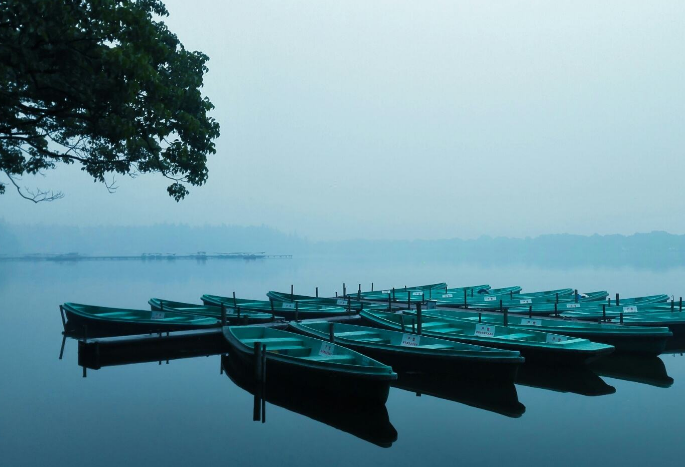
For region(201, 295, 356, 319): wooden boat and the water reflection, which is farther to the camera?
region(201, 295, 356, 319): wooden boat

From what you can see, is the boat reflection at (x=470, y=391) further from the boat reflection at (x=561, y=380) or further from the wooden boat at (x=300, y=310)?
the wooden boat at (x=300, y=310)

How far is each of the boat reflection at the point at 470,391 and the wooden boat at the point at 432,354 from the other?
57cm

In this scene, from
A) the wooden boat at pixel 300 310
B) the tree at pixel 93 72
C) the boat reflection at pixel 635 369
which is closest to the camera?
the tree at pixel 93 72

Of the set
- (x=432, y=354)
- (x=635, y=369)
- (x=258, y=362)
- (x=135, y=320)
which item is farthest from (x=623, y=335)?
(x=135, y=320)

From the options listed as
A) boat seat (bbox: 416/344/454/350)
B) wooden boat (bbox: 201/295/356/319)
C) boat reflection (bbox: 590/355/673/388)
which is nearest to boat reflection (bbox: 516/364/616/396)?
boat reflection (bbox: 590/355/673/388)

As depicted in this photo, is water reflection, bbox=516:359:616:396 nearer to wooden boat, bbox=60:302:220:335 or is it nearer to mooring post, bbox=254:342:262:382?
mooring post, bbox=254:342:262:382

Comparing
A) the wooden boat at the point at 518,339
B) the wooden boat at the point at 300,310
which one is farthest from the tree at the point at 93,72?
the wooden boat at the point at 300,310

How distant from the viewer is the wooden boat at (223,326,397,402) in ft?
41.4

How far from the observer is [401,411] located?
1508cm

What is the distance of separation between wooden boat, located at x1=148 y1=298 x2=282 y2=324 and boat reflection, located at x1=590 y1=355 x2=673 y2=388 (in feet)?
40.3

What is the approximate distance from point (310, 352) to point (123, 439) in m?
5.11

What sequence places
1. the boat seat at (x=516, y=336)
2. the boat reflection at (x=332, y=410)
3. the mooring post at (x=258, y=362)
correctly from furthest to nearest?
1. the boat seat at (x=516, y=336)
2. the mooring post at (x=258, y=362)
3. the boat reflection at (x=332, y=410)

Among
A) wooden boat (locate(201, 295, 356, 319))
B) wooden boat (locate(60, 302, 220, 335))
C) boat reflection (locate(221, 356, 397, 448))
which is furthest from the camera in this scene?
wooden boat (locate(201, 295, 356, 319))

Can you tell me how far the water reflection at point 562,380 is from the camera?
16906 mm
